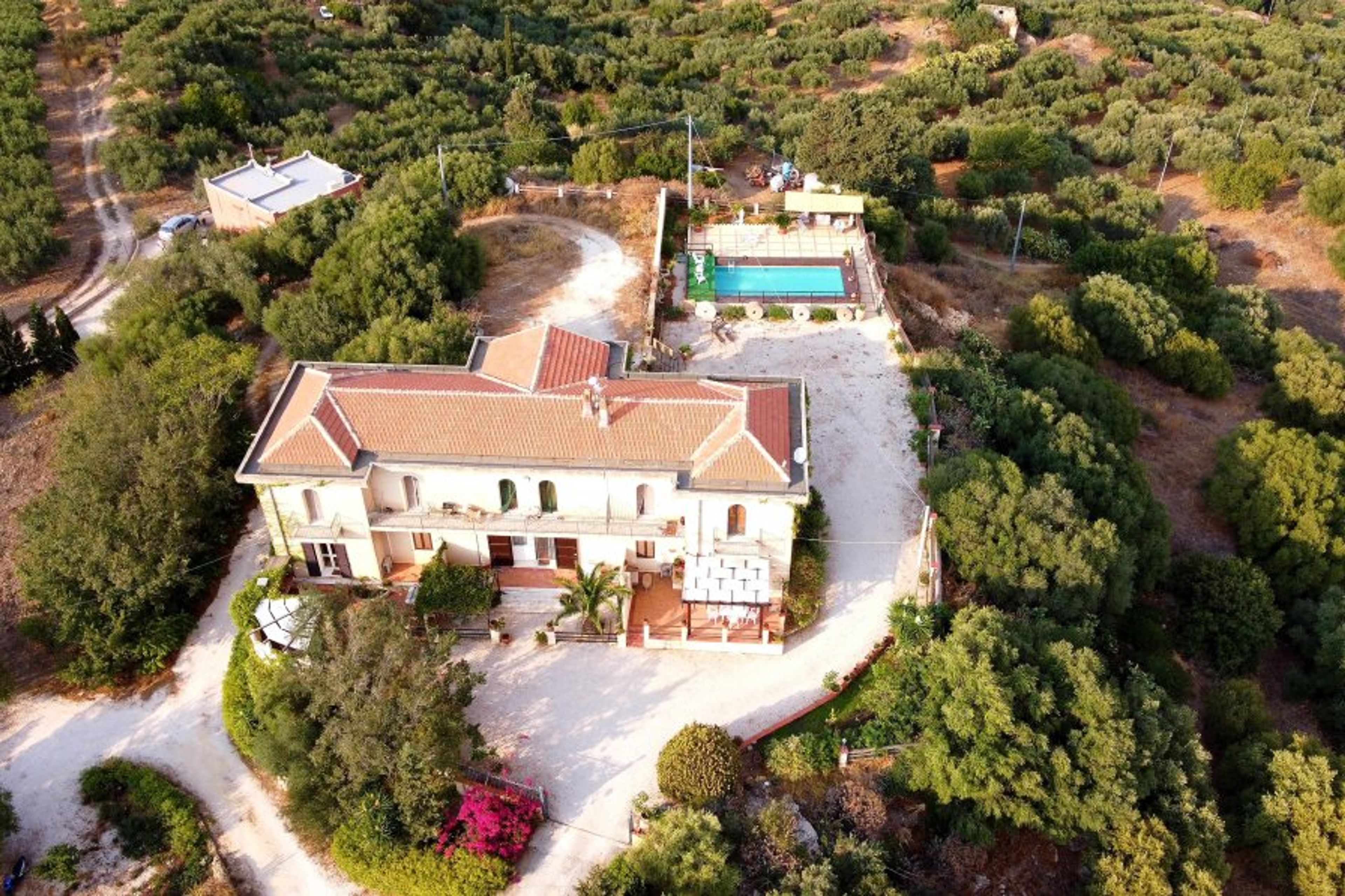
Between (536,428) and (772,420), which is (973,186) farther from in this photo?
(536,428)

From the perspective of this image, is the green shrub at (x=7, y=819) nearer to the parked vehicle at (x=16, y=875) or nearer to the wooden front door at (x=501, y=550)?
the parked vehicle at (x=16, y=875)

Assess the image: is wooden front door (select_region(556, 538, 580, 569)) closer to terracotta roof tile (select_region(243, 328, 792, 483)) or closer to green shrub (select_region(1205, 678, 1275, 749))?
terracotta roof tile (select_region(243, 328, 792, 483))

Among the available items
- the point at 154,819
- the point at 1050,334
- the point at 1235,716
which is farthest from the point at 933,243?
the point at 154,819

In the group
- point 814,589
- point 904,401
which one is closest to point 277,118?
point 904,401

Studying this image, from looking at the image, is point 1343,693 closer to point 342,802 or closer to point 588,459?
point 588,459

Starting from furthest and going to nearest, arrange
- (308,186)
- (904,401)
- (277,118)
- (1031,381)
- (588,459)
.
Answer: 1. (277,118)
2. (308,186)
3. (1031,381)
4. (904,401)
5. (588,459)

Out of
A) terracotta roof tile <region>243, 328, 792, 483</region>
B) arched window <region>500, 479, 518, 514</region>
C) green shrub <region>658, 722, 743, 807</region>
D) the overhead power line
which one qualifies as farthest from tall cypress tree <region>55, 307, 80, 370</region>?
green shrub <region>658, 722, 743, 807</region>
